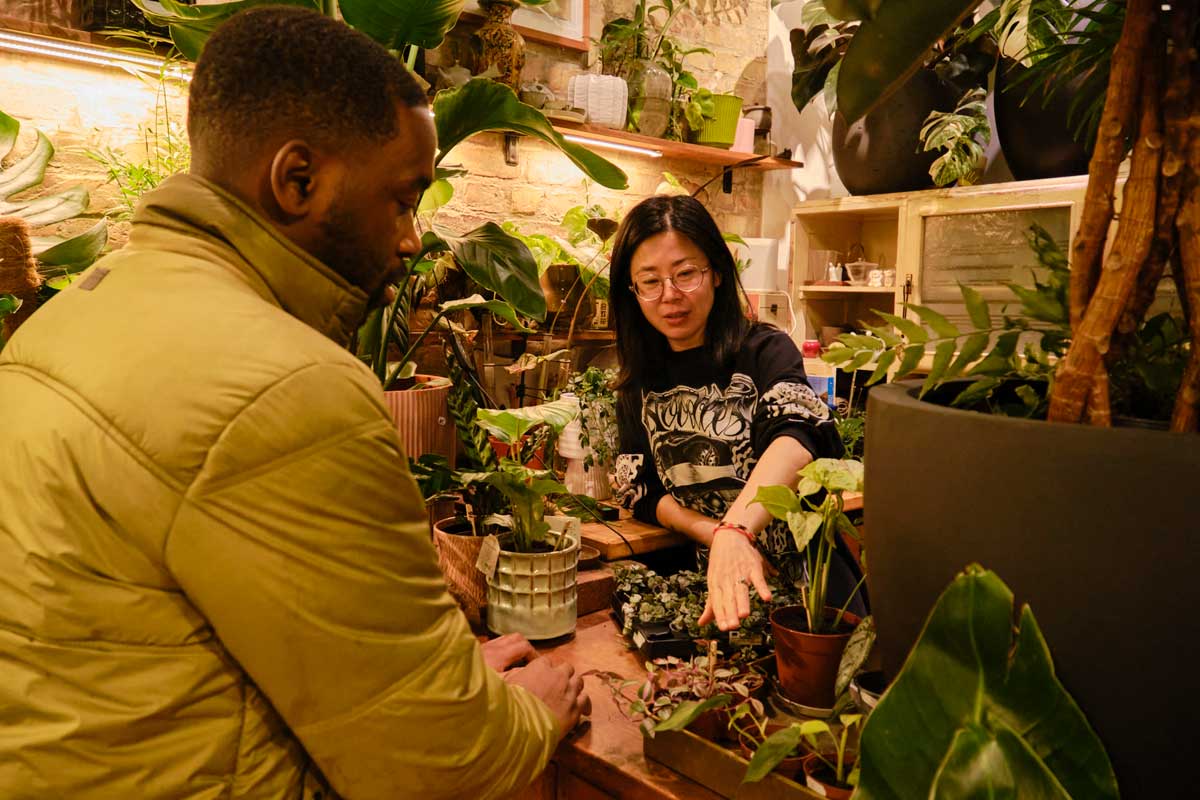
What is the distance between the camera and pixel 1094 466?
0.45 m

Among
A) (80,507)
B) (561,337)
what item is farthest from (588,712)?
(561,337)

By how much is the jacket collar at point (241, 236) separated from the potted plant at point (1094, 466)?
57cm

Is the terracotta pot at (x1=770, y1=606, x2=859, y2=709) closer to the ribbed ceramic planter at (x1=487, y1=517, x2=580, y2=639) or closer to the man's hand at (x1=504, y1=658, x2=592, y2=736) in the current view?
the man's hand at (x1=504, y1=658, x2=592, y2=736)

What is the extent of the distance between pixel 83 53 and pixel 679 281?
5.93 ft

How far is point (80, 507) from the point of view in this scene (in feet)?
2.37

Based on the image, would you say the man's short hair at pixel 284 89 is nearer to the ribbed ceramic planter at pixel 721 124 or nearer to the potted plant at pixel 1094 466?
the potted plant at pixel 1094 466

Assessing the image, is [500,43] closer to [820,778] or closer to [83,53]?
[83,53]

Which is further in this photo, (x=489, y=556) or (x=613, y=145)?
(x=613, y=145)

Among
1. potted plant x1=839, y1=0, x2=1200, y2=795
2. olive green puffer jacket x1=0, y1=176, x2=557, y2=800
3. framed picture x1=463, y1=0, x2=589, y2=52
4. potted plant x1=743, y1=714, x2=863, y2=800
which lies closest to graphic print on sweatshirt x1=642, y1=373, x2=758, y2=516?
potted plant x1=743, y1=714, x2=863, y2=800

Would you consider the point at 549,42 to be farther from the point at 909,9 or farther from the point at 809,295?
the point at 909,9

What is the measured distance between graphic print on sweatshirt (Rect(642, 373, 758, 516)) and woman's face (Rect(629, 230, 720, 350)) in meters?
0.16

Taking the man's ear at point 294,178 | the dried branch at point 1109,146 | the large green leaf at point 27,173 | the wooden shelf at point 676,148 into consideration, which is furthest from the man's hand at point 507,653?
the wooden shelf at point 676,148

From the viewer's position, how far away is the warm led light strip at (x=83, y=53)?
7.38 ft

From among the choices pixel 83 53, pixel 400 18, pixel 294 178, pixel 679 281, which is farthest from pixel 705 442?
pixel 83 53
